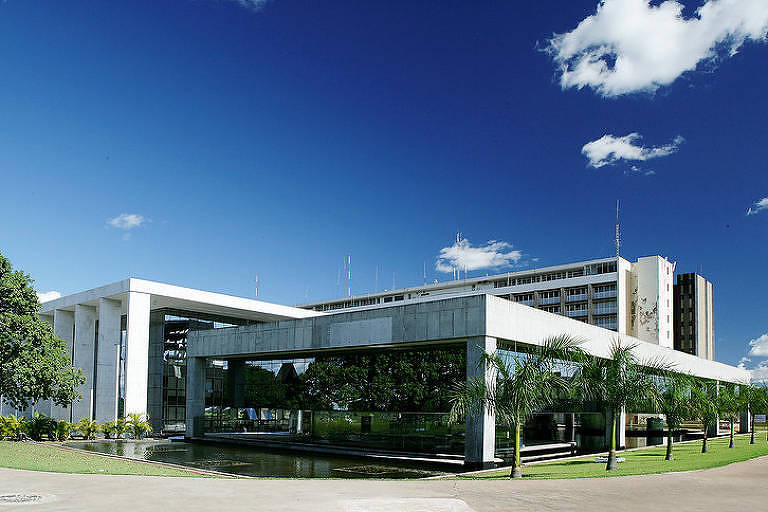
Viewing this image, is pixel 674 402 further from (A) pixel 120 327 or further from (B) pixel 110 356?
(A) pixel 120 327

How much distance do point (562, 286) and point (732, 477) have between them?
2801 inches

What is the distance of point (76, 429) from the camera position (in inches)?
1563

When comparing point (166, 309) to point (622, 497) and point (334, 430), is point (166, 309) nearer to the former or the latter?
point (334, 430)

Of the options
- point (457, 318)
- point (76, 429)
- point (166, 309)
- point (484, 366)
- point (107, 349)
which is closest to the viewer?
point (484, 366)

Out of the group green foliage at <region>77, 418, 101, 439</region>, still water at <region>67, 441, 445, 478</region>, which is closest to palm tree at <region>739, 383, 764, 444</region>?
still water at <region>67, 441, 445, 478</region>

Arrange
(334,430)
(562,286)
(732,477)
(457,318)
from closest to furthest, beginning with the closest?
(732,477) < (457,318) < (334,430) < (562,286)

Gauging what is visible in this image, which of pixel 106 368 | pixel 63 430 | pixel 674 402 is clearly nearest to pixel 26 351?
pixel 63 430

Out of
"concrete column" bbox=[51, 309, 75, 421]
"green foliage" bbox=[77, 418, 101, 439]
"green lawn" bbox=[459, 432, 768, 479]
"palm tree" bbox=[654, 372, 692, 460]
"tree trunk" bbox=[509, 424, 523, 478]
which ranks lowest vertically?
"green foliage" bbox=[77, 418, 101, 439]

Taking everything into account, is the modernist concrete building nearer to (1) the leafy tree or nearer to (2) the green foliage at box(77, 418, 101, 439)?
(2) the green foliage at box(77, 418, 101, 439)

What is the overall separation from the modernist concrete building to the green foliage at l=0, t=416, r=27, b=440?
5.08 metres

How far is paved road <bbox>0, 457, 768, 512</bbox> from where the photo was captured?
46.4ft

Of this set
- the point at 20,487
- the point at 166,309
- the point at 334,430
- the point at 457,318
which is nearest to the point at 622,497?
the point at 457,318

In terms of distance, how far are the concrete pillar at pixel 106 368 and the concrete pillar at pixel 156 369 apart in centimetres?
337

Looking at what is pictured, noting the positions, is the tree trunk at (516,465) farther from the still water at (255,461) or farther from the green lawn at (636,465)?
the still water at (255,461)
